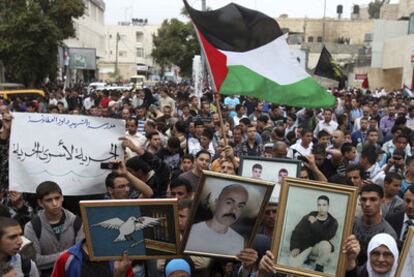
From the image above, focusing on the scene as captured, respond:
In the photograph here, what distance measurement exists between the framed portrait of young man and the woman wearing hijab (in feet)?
4.07

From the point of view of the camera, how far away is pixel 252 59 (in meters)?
6.02

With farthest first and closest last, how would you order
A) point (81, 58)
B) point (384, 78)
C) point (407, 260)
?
point (81, 58) → point (384, 78) → point (407, 260)

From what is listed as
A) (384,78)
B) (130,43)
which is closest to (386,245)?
(384,78)

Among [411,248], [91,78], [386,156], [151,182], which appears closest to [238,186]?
[411,248]

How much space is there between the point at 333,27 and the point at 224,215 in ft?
240

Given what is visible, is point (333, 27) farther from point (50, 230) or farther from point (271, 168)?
point (50, 230)

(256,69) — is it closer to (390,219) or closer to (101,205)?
(390,219)

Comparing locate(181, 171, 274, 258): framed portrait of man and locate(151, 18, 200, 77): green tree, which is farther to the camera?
locate(151, 18, 200, 77): green tree

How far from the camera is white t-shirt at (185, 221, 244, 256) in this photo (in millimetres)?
3635

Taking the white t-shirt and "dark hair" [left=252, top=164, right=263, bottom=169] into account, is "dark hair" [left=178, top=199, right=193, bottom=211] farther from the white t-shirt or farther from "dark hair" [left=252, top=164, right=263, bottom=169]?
"dark hair" [left=252, top=164, right=263, bottom=169]

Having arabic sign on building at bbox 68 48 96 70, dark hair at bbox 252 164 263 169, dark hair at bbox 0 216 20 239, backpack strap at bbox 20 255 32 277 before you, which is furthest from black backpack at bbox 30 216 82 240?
arabic sign on building at bbox 68 48 96 70

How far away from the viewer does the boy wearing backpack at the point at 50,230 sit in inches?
169

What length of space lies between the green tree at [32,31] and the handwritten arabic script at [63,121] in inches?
895

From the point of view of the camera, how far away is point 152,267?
4.02 metres
